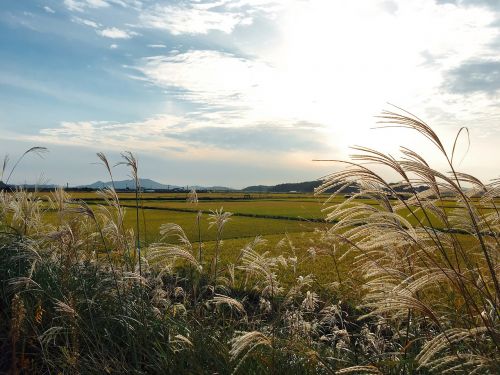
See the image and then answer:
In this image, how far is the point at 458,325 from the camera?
158 inches

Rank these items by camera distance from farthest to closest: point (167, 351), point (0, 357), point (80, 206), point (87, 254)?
point (87, 254)
point (0, 357)
point (80, 206)
point (167, 351)

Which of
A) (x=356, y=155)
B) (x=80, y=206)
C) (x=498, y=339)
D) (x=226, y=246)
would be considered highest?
(x=356, y=155)

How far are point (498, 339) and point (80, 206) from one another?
3.87 metres

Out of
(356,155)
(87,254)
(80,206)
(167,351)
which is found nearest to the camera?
(356,155)

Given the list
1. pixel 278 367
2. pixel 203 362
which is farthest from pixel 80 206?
pixel 278 367

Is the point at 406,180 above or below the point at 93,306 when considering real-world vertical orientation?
above

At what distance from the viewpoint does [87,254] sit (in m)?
8.38

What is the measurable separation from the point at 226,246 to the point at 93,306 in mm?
15336

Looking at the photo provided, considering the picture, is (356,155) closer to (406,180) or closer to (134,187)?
(406,180)

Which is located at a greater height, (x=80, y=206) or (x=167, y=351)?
(x=80, y=206)

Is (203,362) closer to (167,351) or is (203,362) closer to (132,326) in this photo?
(167,351)

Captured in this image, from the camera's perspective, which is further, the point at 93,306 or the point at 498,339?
the point at 93,306

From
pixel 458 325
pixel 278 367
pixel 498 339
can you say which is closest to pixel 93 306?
pixel 278 367

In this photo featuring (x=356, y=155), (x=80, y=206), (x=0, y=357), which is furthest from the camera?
(x=0, y=357)
